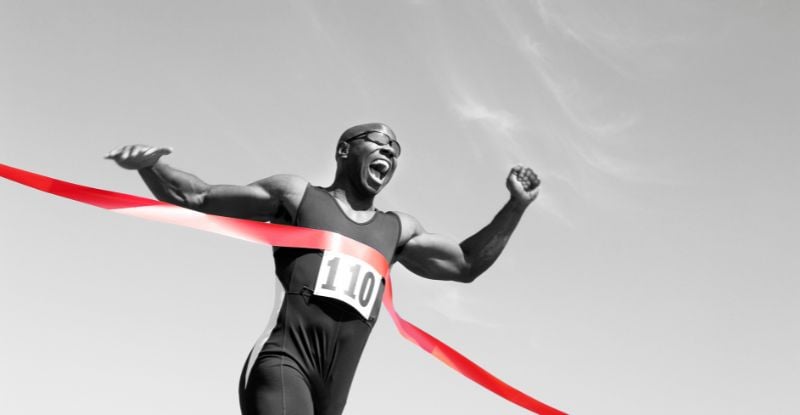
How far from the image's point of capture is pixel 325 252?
541 cm

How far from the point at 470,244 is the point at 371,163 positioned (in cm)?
96

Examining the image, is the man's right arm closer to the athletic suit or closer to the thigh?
the athletic suit

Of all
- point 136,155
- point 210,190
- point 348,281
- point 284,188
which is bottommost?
point 348,281

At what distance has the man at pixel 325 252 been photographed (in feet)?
16.8

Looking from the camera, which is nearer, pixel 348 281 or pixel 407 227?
pixel 348 281

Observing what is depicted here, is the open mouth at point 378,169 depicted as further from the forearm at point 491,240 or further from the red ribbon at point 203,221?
the forearm at point 491,240

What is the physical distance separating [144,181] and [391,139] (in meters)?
1.67

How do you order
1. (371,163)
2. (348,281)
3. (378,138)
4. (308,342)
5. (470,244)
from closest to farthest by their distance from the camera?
(308,342) < (348,281) < (371,163) < (378,138) < (470,244)

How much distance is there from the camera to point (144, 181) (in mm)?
5254

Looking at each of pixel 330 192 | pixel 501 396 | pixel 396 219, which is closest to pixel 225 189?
pixel 330 192

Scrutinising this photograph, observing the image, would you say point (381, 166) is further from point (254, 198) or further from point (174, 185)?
point (174, 185)

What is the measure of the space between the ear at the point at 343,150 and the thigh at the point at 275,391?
1515 millimetres

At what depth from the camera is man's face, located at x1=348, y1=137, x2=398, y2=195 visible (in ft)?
19.0

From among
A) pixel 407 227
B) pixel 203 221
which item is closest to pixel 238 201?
pixel 203 221
